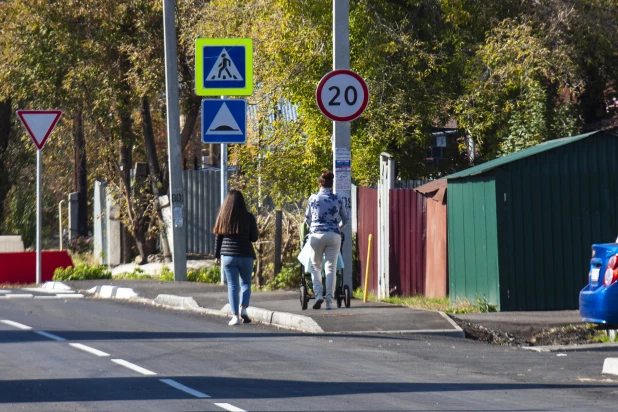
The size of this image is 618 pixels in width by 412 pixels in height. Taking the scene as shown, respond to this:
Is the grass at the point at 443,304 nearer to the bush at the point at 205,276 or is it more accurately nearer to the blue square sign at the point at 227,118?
the blue square sign at the point at 227,118

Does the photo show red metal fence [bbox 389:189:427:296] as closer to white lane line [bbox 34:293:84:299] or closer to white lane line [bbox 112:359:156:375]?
white lane line [bbox 34:293:84:299]

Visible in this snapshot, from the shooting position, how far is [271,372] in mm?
9266

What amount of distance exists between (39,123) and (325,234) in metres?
9.19

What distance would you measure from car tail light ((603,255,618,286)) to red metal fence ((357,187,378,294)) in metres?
6.77

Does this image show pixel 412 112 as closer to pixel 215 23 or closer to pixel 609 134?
pixel 215 23

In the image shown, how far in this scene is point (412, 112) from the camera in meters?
19.9

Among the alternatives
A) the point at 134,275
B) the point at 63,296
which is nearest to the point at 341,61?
the point at 63,296

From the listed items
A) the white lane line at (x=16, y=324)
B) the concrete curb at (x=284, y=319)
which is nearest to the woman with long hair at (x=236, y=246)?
the concrete curb at (x=284, y=319)

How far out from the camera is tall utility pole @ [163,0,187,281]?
759 inches

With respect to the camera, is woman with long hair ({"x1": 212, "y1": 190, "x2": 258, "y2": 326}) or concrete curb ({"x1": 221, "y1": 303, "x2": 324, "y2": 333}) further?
woman with long hair ({"x1": 212, "y1": 190, "x2": 258, "y2": 326})

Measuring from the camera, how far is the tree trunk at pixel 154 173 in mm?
25328

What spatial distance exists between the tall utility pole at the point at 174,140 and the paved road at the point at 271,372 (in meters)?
6.30

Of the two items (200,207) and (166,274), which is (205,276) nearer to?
(166,274)

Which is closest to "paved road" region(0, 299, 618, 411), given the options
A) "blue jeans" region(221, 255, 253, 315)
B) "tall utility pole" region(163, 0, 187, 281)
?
"blue jeans" region(221, 255, 253, 315)
